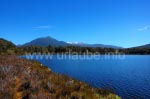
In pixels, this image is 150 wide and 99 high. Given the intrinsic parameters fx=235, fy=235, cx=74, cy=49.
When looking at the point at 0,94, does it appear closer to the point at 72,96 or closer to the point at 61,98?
the point at 61,98

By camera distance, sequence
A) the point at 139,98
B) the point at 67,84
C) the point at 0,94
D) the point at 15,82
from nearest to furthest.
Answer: the point at 0,94 → the point at 15,82 → the point at 67,84 → the point at 139,98

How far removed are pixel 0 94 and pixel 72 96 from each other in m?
3.74

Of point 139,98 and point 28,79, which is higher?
point 28,79

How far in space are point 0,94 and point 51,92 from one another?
3098 mm

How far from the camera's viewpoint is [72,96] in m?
11.9

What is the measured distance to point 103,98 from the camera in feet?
50.4

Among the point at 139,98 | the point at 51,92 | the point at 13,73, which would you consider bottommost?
the point at 139,98

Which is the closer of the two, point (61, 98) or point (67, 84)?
point (61, 98)

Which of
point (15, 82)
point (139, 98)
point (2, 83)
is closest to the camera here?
point (2, 83)

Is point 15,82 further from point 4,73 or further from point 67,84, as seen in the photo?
point 67,84

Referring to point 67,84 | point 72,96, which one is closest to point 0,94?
point 72,96

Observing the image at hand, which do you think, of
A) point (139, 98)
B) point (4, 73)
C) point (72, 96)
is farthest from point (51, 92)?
point (139, 98)

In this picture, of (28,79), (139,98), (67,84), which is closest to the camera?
(28,79)

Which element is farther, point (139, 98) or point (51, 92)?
point (139, 98)
